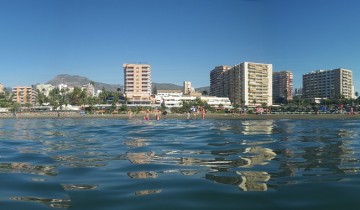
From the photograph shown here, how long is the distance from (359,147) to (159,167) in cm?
713

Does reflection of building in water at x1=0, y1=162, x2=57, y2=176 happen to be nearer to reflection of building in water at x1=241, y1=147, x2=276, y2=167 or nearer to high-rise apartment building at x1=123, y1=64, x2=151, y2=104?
reflection of building in water at x1=241, y1=147, x2=276, y2=167

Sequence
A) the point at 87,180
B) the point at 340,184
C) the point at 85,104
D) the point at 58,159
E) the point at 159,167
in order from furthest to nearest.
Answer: the point at 85,104, the point at 58,159, the point at 159,167, the point at 87,180, the point at 340,184


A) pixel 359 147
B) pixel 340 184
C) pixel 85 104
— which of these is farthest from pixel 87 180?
pixel 85 104

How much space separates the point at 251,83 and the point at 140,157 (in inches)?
6859

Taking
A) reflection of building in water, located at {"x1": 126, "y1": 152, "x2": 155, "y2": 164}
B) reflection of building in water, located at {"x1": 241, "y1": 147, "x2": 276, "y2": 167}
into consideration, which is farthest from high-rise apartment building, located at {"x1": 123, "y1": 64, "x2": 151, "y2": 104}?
reflection of building in water, located at {"x1": 126, "y1": 152, "x2": 155, "y2": 164}

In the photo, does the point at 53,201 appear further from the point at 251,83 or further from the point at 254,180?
the point at 251,83

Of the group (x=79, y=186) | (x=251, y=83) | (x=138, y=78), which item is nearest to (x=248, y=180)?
(x=79, y=186)

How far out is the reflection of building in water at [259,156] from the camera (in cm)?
872

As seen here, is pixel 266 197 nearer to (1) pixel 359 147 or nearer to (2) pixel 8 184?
(2) pixel 8 184

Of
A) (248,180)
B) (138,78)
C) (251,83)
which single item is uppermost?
(138,78)

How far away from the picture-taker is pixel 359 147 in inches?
468

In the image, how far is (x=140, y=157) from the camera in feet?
32.7

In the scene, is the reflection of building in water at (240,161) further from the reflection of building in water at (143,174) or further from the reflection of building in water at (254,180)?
the reflection of building in water at (143,174)

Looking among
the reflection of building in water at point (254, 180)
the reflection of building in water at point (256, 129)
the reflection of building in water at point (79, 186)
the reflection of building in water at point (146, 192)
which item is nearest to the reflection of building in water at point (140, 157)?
the reflection of building in water at point (79, 186)
